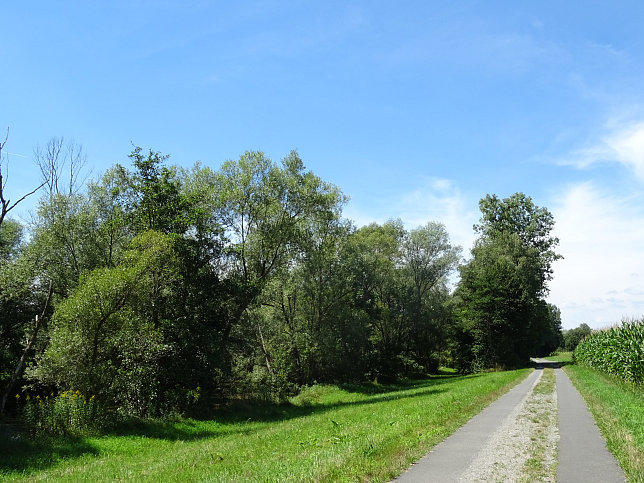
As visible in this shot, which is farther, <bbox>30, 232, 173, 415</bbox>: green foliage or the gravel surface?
<bbox>30, 232, 173, 415</bbox>: green foliage

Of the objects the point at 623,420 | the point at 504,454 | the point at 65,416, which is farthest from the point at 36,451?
the point at 623,420

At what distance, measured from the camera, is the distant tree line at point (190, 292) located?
18248mm

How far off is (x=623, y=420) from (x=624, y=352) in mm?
14344

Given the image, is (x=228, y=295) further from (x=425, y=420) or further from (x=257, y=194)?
(x=425, y=420)

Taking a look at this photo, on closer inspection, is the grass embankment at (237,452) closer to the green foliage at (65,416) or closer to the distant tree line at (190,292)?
the green foliage at (65,416)

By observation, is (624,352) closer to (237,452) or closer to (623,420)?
(623,420)

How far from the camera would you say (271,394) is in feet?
86.0

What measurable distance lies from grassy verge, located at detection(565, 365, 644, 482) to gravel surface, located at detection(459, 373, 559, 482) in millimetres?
1135

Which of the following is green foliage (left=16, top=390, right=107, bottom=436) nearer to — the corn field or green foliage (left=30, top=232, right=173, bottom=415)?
green foliage (left=30, top=232, right=173, bottom=415)

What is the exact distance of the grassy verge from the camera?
774 centimetres

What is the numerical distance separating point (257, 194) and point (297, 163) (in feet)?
12.0

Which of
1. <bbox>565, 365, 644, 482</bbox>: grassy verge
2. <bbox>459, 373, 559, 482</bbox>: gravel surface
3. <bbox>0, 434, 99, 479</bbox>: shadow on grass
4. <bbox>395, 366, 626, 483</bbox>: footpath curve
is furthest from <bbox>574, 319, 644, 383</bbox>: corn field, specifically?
<bbox>0, 434, 99, 479</bbox>: shadow on grass

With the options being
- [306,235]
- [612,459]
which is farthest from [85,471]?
[306,235]

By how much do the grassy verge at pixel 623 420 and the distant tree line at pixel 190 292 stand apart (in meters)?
16.2
